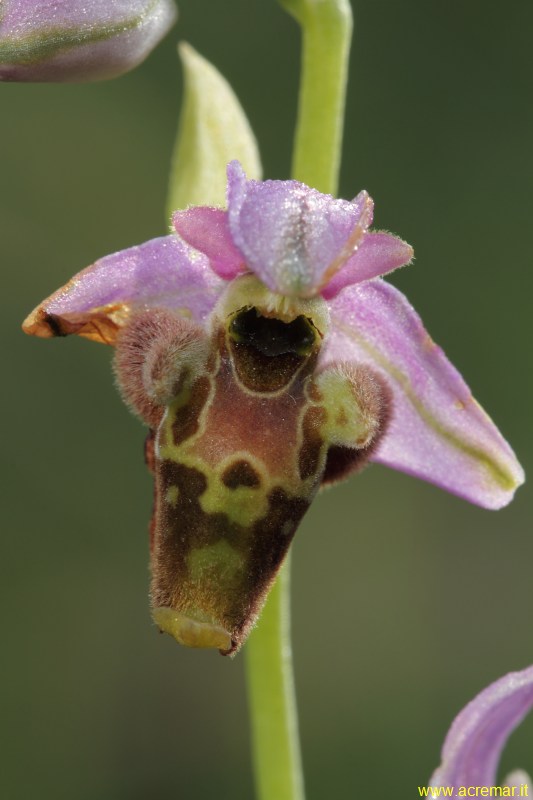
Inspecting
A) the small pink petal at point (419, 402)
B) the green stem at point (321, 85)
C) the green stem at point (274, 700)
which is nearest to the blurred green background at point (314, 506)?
the green stem at point (274, 700)

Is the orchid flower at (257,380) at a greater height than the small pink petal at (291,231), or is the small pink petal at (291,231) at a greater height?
the small pink petal at (291,231)

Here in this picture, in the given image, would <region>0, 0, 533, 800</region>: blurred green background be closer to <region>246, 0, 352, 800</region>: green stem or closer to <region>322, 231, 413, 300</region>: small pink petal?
<region>246, 0, 352, 800</region>: green stem

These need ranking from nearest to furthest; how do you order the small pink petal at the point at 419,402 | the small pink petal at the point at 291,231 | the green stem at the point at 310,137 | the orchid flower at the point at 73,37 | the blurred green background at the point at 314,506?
the small pink petal at the point at 291,231
the orchid flower at the point at 73,37
the small pink petal at the point at 419,402
the green stem at the point at 310,137
the blurred green background at the point at 314,506

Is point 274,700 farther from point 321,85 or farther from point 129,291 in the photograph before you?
point 321,85

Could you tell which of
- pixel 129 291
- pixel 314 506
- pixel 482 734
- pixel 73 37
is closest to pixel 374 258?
pixel 129 291

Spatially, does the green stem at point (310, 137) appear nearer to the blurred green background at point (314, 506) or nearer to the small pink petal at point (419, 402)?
the small pink petal at point (419, 402)

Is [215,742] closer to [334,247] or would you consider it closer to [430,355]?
[430,355]
